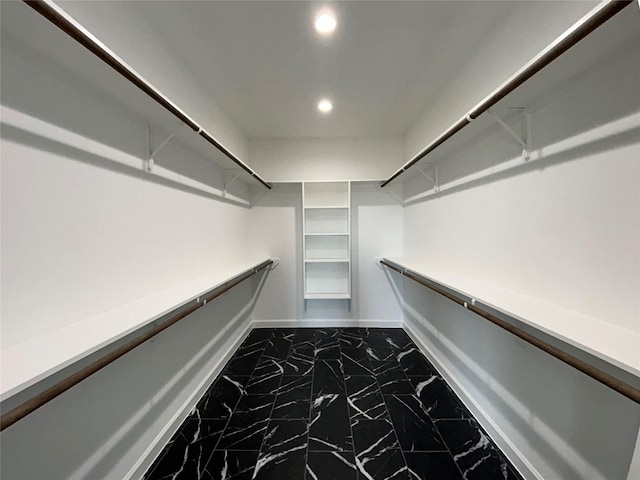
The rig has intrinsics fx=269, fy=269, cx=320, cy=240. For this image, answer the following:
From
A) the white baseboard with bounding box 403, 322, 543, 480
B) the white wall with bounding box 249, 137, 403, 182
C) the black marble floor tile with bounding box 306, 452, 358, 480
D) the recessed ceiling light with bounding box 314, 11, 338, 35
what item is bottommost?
the black marble floor tile with bounding box 306, 452, 358, 480

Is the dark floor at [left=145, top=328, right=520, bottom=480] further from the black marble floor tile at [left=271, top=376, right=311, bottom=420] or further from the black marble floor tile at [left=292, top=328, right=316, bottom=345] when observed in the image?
the black marble floor tile at [left=292, top=328, right=316, bottom=345]

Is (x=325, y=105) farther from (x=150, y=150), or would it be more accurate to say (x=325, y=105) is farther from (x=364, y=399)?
(x=364, y=399)

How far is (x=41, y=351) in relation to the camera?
32.3 inches

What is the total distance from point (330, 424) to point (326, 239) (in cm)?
221

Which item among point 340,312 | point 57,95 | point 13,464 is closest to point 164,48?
point 57,95

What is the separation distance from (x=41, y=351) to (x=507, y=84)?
1864 mm

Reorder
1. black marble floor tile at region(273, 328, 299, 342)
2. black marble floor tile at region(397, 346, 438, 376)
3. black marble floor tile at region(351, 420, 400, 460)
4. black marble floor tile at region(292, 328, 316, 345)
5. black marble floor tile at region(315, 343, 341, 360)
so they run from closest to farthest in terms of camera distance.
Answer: black marble floor tile at region(351, 420, 400, 460), black marble floor tile at region(397, 346, 438, 376), black marble floor tile at region(315, 343, 341, 360), black marble floor tile at region(292, 328, 316, 345), black marble floor tile at region(273, 328, 299, 342)

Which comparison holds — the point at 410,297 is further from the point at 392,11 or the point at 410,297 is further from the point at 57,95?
the point at 57,95

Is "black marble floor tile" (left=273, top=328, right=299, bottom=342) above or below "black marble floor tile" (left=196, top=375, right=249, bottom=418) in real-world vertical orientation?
above

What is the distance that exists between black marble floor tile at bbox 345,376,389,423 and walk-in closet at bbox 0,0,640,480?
0.03 metres

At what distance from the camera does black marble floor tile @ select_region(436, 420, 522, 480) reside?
1.47 metres

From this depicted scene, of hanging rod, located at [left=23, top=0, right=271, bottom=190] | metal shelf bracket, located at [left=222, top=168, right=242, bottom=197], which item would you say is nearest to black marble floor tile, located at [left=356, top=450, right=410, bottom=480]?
hanging rod, located at [left=23, top=0, right=271, bottom=190]

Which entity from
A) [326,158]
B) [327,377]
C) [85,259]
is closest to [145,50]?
[85,259]

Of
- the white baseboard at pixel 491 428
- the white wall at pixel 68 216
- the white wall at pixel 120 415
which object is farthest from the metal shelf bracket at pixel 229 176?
the white baseboard at pixel 491 428
